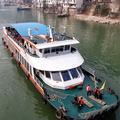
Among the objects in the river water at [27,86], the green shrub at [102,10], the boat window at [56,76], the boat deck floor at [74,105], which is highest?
the green shrub at [102,10]

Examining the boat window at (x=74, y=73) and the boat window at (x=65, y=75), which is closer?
the boat window at (x=65, y=75)

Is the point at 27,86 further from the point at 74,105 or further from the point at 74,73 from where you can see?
the point at 74,105

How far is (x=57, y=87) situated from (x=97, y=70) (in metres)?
11.2

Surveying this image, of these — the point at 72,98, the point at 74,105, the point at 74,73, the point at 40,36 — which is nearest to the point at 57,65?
the point at 74,73

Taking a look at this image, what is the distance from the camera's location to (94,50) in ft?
116

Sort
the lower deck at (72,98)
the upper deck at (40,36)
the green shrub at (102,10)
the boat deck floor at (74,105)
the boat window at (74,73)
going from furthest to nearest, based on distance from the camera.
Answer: the green shrub at (102,10) < the upper deck at (40,36) < the boat window at (74,73) < the boat deck floor at (74,105) < the lower deck at (72,98)

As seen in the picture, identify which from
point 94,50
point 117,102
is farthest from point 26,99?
point 94,50

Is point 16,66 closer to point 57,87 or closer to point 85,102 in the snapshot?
point 57,87

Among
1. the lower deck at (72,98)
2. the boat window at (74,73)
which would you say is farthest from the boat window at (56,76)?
the boat window at (74,73)

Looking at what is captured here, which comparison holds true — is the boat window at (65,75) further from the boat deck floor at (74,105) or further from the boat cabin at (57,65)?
the boat deck floor at (74,105)

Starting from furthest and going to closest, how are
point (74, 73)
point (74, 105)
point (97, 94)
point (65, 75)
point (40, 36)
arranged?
point (40, 36) < point (74, 73) < point (65, 75) < point (97, 94) < point (74, 105)

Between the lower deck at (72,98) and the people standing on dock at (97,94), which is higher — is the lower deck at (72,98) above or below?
below

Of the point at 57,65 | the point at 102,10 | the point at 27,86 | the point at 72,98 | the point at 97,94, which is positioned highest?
the point at 102,10

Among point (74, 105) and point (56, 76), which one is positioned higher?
point (56, 76)
